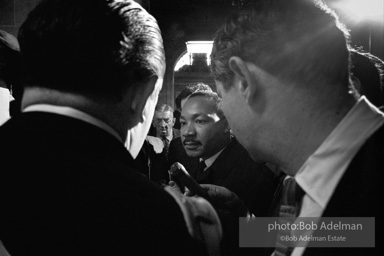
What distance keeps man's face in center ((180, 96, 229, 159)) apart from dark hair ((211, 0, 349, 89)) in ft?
6.12

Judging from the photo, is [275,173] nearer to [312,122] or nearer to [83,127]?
[312,122]

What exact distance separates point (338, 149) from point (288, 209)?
0.84 feet

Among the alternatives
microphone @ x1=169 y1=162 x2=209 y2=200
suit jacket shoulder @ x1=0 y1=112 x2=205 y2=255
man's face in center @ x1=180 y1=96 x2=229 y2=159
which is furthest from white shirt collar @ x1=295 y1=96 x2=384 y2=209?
man's face in center @ x1=180 y1=96 x2=229 y2=159

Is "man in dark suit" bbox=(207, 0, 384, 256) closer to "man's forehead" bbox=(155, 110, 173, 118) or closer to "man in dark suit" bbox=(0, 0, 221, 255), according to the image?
"man in dark suit" bbox=(0, 0, 221, 255)

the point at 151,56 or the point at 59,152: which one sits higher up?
the point at 151,56

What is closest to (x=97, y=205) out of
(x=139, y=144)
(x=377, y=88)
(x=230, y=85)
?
(x=139, y=144)

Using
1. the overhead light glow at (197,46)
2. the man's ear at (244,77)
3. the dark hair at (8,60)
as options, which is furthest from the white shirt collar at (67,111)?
the overhead light glow at (197,46)

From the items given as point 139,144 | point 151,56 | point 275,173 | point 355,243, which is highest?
point 151,56

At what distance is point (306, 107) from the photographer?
1.00m

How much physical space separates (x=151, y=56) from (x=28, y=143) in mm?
324

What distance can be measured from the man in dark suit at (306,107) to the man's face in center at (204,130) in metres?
1.77

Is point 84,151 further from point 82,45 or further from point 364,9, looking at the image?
point 364,9

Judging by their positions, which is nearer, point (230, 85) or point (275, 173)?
point (230, 85)

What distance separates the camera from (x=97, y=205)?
0.76 m
